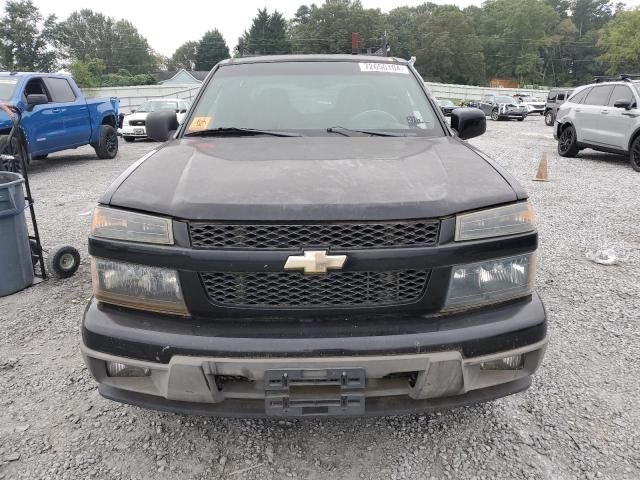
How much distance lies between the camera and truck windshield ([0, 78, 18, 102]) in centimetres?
855

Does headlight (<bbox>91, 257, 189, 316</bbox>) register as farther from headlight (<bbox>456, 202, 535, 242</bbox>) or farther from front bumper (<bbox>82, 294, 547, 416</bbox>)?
headlight (<bbox>456, 202, 535, 242</bbox>)

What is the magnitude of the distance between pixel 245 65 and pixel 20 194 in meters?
2.08

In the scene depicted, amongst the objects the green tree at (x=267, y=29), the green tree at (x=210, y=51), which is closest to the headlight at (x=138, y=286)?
the green tree at (x=267, y=29)

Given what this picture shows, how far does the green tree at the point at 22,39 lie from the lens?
2485 inches

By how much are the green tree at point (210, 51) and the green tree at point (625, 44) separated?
62.2 metres

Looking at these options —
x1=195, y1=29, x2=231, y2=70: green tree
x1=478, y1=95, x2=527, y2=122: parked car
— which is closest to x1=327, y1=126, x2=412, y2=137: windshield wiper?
x1=478, y1=95, x2=527, y2=122: parked car

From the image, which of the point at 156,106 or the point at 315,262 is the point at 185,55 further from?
the point at 315,262

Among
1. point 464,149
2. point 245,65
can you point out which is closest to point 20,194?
point 245,65

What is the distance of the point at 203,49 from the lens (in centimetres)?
9581

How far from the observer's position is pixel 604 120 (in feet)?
33.9

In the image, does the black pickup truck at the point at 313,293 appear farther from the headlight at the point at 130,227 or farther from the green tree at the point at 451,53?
the green tree at the point at 451,53

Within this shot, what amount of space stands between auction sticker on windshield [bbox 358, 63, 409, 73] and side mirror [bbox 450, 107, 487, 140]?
0.50 m

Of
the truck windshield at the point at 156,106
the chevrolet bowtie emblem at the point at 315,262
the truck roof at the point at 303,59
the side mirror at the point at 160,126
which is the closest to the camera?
the chevrolet bowtie emblem at the point at 315,262

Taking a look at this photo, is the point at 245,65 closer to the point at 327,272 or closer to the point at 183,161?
the point at 183,161
